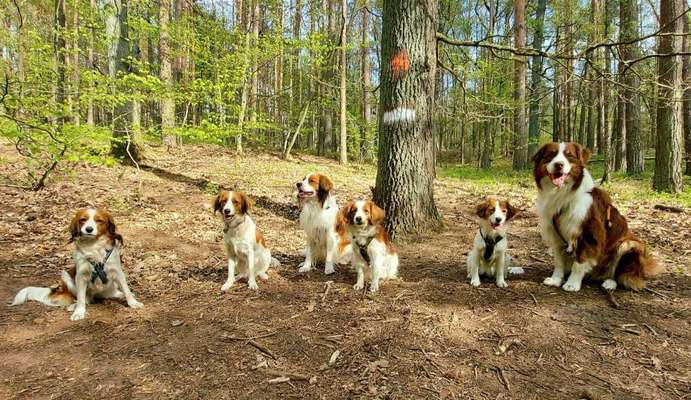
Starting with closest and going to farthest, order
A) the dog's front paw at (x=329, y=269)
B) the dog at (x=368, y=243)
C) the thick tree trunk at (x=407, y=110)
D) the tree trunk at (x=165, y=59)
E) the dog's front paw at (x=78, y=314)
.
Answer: the dog's front paw at (x=78, y=314) < the dog at (x=368, y=243) < the dog's front paw at (x=329, y=269) < the thick tree trunk at (x=407, y=110) < the tree trunk at (x=165, y=59)

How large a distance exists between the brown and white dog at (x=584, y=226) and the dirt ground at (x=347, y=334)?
0.77 feet

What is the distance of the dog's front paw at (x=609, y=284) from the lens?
4.39 m

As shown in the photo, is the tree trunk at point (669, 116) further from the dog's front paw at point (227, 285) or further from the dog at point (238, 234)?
the dog's front paw at point (227, 285)

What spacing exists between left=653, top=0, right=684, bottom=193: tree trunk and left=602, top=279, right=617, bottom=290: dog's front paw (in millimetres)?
7419

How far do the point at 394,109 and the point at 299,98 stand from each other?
1957 centimetres

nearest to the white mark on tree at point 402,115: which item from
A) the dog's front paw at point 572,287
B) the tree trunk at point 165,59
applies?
the dog's front paw at point 572,287

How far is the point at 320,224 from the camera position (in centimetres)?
570

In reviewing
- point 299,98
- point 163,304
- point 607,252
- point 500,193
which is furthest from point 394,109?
point 299,98

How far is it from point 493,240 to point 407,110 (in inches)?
101

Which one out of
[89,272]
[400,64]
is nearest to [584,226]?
[400,64]

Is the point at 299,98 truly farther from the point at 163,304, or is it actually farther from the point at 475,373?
the point at 475,373

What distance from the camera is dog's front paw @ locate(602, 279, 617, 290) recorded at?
439 centimetres

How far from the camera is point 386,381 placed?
9.59ft

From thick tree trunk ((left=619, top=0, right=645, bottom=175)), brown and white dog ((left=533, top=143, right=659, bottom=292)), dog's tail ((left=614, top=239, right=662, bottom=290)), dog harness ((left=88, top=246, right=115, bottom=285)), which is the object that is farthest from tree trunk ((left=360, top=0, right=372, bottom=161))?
dog harness ((left=88, top=246, right=115, bottom=285))
